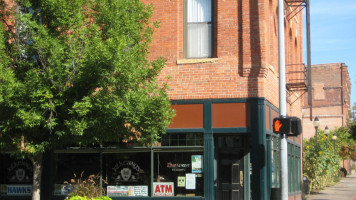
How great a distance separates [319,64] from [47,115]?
64.3 meters

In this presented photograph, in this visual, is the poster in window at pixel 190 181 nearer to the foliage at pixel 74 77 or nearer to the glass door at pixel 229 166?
the glass door at pixel 229 166

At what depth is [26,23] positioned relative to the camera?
12.1 m

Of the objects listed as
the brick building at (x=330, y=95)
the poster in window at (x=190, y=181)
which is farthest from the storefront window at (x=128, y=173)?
the brick building at (x=330, y=95)

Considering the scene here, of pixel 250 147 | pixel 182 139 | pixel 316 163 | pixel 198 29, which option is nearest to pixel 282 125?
pixel 250 147

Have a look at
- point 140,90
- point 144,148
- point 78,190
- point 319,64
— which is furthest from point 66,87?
point 319,64

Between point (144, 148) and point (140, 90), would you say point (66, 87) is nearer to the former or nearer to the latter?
point (140, 90)

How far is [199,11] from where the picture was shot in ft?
53.5

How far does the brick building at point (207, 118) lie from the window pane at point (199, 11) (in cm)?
3

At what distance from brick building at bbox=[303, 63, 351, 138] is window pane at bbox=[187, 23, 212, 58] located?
2063 inches

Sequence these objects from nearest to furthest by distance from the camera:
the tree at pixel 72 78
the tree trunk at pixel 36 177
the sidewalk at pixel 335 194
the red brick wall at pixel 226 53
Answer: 1. the tree at pixel 72 78
2. the tree trunk at pixel 36 177
3. the red brick wall at pixel 226 53
4. the sidewalk at pixel 335 194

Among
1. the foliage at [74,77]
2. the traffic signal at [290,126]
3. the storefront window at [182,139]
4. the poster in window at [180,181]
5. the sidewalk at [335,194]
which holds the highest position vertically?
the foliage at [74,77]

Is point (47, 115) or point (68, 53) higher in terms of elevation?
point (68, 53)

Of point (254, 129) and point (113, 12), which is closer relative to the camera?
point (113, 12)

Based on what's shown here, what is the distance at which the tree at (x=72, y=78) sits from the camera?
1159cm
